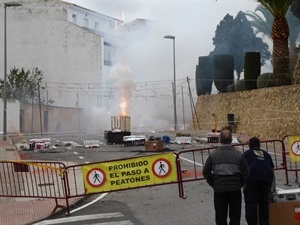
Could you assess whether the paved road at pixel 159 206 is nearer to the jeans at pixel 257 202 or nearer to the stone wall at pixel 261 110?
the jeans at pixel 257 202

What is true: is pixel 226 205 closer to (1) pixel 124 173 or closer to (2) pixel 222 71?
(1) pixel 124 173

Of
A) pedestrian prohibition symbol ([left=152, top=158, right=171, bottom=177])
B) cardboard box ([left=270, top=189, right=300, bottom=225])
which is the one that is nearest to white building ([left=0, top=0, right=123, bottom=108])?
pedestrian prohibition symbol ([left=152, top=158, right=171, bottom=177])

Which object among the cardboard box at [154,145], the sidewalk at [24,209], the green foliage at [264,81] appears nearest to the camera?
→ the sidewalk at [24,209]

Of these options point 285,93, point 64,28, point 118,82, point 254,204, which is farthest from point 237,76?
point 254,204

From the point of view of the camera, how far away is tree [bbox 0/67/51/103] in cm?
5634

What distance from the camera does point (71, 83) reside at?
61781 mm

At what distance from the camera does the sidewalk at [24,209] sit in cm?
979

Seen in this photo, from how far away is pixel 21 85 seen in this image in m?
56.9

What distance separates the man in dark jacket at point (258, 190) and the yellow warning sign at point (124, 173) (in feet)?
12.0

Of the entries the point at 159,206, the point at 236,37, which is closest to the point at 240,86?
the point at 236,37

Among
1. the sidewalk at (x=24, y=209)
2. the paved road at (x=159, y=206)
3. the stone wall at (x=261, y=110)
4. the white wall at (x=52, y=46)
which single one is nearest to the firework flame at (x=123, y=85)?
the stone wall at (x=261, y=110)

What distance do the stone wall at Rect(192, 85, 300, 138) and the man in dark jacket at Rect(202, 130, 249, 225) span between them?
21.4 meters

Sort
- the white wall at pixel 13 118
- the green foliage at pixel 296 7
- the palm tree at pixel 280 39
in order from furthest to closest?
1. the white wall at pixel 13 118
2. the green foliage at pixel 296 7
3. the palm tree at pixel 280 39

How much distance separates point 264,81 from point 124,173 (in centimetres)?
2380
